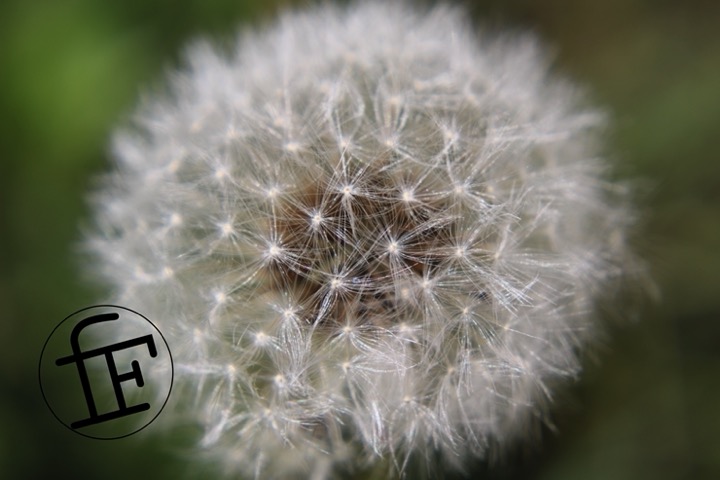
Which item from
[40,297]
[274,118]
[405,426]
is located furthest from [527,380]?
[40,297]

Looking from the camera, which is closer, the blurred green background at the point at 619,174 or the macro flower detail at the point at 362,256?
the macro flower detail at the point at 362,256

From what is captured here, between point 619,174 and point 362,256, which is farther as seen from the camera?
point 619,174

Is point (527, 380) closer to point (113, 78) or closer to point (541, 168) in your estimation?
point (541, 168)

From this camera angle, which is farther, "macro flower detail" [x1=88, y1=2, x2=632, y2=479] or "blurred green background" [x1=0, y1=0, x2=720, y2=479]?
"blurred green background" [x1=0, y1=0, x2=720, y2=479]
